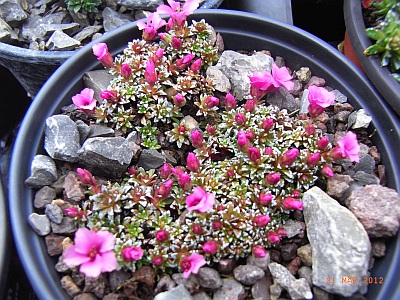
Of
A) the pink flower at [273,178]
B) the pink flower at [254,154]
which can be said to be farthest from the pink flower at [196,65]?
the pink flower at [273,178]

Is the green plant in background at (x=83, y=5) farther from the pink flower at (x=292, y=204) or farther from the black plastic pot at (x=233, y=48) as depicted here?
the pink flower at (x=292, y=204)

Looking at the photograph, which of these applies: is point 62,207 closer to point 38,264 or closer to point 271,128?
point 38,264

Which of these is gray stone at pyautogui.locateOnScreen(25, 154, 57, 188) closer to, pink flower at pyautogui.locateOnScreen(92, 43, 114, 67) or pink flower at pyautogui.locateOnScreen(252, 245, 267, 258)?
pink flower at pyautogui.locateOnScreen(92, 43, 114, 67)

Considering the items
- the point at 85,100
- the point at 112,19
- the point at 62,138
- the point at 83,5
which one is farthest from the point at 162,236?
the point at 83,5

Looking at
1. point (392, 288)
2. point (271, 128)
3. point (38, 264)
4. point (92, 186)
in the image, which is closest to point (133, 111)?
point (92, 186)

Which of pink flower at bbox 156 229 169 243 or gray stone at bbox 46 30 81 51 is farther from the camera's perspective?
gray stone at bbox 46 30 81 51

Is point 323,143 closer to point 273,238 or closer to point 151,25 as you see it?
point 273,238

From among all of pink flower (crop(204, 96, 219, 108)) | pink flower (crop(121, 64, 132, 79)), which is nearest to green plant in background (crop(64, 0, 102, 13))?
pink flower (crop(121, 64, 132, 79))
